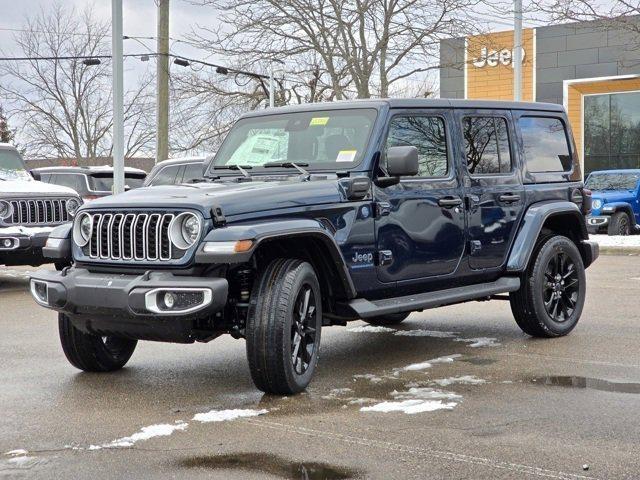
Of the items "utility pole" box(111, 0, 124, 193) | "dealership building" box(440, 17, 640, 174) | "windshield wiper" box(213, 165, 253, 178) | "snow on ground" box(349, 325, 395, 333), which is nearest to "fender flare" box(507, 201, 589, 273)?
"snow on ground" box(349, 325, 395, 333)

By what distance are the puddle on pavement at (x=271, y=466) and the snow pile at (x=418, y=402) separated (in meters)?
1.09

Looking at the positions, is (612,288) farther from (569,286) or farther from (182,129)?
(182,129)

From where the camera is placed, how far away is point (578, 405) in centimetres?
568

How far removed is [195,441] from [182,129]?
36.1 metres

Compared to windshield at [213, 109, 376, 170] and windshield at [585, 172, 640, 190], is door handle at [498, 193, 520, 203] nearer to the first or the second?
windshield at [213, 109, 376, 170]

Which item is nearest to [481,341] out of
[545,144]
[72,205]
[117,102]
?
[545,144]

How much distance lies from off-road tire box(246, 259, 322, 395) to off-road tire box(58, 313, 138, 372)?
1.43 m

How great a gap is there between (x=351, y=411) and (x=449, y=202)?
2.17m

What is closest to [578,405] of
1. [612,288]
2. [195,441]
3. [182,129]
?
[195,441]

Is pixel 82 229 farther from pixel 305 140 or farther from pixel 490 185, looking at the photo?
pixel 490 185

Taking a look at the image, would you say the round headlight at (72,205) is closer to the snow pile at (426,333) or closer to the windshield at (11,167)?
the windshield at (11,167)

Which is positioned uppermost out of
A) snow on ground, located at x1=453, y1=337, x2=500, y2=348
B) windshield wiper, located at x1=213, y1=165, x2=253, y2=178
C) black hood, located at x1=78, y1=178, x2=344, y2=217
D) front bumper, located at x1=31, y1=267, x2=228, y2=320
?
windshield wiper, located at x1=213, y1=165, x2=253, y2=178

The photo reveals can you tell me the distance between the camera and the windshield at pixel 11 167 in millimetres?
13484

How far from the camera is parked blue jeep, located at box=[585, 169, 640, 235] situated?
72.5 ft
